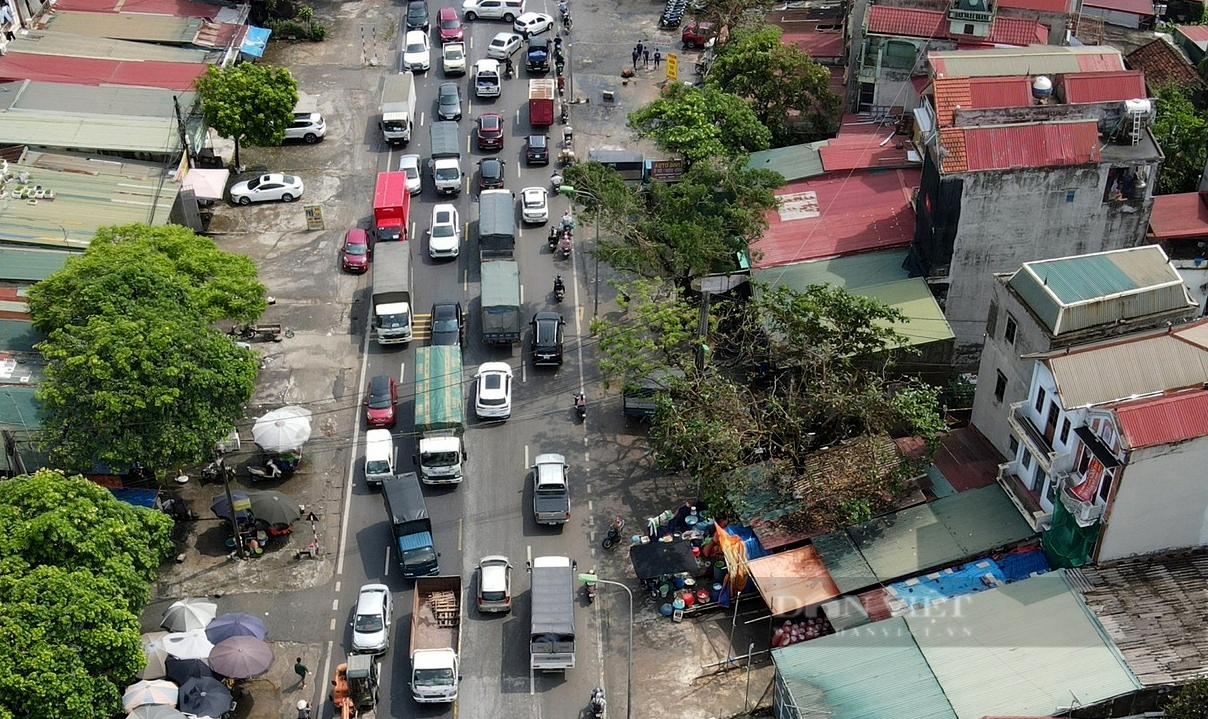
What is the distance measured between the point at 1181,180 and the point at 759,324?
2740 cm

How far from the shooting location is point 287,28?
338 ft

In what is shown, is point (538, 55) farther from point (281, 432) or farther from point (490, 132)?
point (281, 432)

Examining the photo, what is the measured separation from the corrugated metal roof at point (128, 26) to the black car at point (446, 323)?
34.8 metres

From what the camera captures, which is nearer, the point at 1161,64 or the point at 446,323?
the point at 446,323

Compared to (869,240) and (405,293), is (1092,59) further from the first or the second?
(405,293)

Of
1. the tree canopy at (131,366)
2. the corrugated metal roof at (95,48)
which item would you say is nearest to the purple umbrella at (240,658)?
the tree canopy at (131,366)

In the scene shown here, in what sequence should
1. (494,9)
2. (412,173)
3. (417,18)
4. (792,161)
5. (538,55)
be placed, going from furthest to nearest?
(494,9) < (417,18) < (538,55) < (412,173) < (792,161)

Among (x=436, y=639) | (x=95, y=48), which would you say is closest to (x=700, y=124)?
(x=436, y=639)

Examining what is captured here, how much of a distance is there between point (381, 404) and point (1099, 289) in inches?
1366

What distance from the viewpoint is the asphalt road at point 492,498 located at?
5512 centimetres

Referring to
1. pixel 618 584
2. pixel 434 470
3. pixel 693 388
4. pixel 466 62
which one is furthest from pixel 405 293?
pixel 466 62

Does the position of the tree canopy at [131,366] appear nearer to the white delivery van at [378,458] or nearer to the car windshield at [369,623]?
the white delivery van at [378,458]

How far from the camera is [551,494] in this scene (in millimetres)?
62094

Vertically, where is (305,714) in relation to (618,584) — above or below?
below
